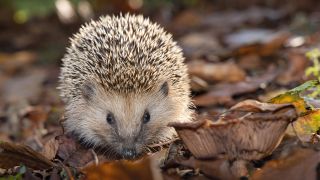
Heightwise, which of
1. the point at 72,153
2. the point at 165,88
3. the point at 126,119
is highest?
the point at 165,88

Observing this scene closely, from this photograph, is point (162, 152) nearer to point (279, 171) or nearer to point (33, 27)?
point (279, 171)

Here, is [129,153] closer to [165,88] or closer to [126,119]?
[126,119]

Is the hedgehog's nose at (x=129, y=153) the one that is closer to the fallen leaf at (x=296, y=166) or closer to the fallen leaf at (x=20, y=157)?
the fallen leaf at (x=20, y=157)

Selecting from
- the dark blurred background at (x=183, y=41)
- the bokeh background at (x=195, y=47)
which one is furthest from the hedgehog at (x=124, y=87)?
the dark blurred background at (x=183, y=41)

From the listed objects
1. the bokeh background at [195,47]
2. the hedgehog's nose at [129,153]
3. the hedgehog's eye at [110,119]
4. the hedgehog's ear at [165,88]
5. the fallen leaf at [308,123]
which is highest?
the bokeh background at [195,47]

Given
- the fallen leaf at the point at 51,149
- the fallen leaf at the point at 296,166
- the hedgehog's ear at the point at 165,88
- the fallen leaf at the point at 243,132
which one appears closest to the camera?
the fallen leaf at the point at 296,166

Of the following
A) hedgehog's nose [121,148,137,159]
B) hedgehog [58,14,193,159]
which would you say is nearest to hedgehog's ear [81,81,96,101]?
hedgehog [58,14,193,159]

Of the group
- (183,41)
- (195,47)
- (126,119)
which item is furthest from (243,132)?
(183,41)
